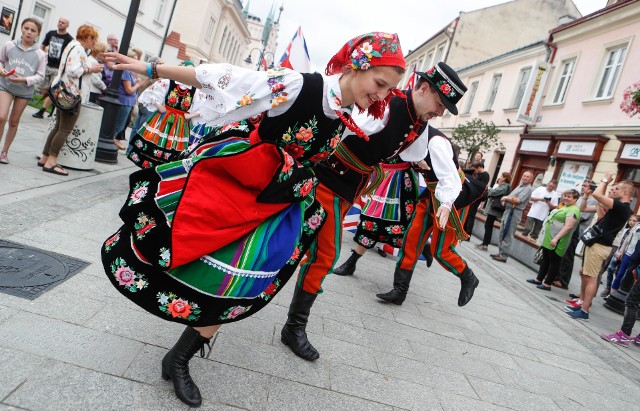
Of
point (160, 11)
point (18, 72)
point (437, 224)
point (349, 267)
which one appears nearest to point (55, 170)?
point (18, 72)

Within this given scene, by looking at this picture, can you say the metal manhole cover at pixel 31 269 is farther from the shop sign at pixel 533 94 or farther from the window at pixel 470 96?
the window at pixel 470 96

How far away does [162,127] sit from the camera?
604 centimetres

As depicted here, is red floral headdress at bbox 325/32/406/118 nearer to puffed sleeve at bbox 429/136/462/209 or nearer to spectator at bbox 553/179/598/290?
puffed sleeve at bbox 429/136/462/209

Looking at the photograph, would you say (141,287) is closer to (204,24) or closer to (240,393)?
(240,393)

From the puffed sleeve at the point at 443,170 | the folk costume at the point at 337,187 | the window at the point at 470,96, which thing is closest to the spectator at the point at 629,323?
the puffed sleeve at the point at 443,170

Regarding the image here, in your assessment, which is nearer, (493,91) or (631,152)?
(631,152)

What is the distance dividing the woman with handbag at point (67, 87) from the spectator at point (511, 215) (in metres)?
7.99

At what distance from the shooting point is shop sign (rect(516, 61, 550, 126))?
1769 centimetres

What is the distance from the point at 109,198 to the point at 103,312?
10.4 ft

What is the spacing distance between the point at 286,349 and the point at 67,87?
4.52 meters

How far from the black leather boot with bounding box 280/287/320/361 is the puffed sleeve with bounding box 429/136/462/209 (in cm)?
143

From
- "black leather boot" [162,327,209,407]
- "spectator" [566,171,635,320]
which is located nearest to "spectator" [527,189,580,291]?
"spectator" [566,171,635,320]

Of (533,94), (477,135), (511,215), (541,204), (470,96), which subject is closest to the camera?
(511,215)

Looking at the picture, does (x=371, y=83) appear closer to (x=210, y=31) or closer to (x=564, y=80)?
(x=564, y=80)
